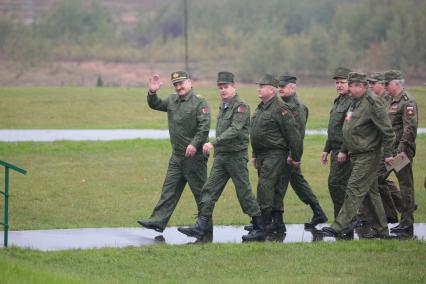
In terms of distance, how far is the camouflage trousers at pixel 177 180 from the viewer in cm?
1207

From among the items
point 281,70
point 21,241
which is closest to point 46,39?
point 281,70

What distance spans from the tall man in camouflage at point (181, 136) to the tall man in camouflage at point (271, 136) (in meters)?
0.66

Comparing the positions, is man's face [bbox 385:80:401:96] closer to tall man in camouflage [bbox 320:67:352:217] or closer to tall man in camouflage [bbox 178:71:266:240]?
tall man in camouflage [bbox 320:67:352:217]

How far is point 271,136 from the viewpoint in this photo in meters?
11.9

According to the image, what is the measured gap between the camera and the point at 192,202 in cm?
1545

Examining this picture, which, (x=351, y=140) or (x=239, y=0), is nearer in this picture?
(x=351, y=140)

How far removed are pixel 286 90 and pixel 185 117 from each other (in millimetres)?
1561

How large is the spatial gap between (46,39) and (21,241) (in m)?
46.4

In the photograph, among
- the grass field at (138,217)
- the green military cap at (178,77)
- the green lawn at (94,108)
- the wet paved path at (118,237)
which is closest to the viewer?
the grass field at (138,217)

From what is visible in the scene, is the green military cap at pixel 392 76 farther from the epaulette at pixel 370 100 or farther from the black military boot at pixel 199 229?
the black military boot at pixel 199 229

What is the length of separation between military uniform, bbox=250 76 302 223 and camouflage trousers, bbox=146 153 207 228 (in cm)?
72

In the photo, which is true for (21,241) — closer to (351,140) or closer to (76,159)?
(351,140)

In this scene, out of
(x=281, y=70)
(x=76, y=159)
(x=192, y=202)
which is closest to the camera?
(x=192, y=202)

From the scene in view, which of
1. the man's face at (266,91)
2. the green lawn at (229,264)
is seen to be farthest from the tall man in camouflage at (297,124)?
the green lawn at (229,264)
